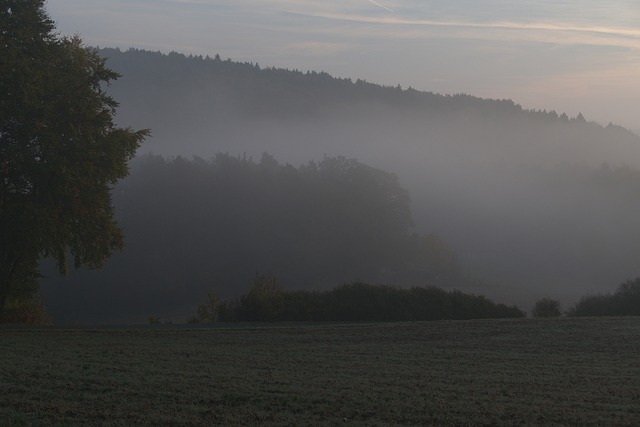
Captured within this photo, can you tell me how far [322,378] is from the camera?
55.0 ft

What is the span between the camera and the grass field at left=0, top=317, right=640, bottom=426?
41.2 feet

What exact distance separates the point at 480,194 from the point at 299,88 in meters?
73.9

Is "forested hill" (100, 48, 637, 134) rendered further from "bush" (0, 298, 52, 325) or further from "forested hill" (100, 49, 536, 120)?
"bush" (0, 298, 52, 325)

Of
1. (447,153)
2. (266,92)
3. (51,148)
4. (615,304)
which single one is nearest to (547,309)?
(615,304)

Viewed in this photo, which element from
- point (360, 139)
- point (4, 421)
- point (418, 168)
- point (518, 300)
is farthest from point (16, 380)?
point (360, 139)

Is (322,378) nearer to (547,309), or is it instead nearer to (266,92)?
(547,309)

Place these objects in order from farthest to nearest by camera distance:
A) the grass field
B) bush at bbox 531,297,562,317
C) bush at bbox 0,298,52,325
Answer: bush at bbox 531,297,562,317, bush at bbox 0,298,52,325, the grass field

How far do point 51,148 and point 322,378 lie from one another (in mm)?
17296

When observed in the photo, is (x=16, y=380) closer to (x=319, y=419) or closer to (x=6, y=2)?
(x=319, y=419)

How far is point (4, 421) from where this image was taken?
37.4ft

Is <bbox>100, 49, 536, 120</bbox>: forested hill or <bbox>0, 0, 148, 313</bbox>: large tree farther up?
<bbox>100, 49, 536, 120</bbox>: forested hill

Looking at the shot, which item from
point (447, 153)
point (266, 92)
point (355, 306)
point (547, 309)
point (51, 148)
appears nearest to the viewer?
point (51, 148)

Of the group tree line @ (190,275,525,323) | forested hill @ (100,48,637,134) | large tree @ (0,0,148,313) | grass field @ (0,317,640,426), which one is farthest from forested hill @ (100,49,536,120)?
grass field @ (0,317,640,426)

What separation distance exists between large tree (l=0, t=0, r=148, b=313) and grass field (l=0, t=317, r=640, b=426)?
4006mm
